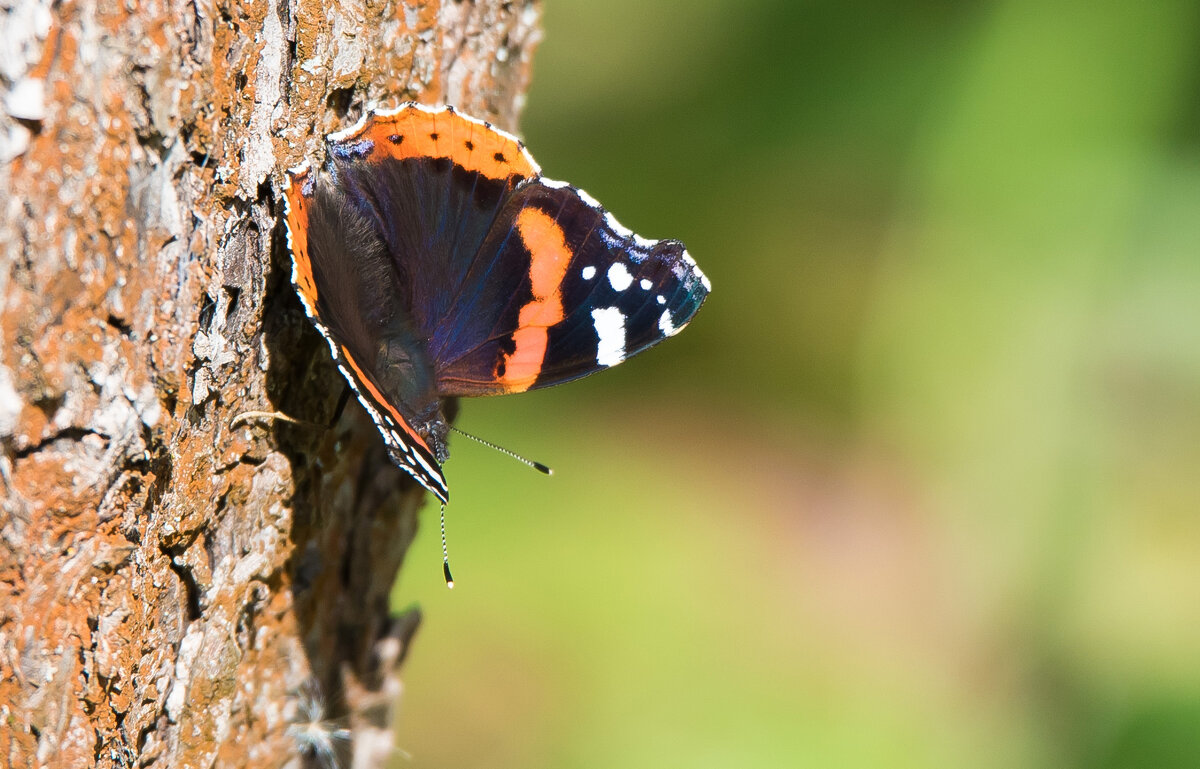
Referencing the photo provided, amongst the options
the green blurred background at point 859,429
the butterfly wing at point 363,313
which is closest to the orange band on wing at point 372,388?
the butterfly wing at point 363,313

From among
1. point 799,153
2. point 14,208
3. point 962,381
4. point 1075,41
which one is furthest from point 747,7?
point 14,208

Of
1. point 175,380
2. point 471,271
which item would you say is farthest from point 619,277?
point 175,380

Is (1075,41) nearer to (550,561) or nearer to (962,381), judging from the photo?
(962,381)

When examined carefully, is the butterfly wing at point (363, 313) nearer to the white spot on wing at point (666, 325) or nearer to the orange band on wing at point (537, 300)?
the orange band on wing at point (537, 300)

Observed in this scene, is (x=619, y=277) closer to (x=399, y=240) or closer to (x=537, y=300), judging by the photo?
(x=537, y=300)

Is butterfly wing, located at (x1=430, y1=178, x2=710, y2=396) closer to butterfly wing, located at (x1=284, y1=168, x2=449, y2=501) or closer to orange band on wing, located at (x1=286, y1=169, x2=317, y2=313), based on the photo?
butterfly wing, located at (x1=284, y1=168, x2=449, y2=501)

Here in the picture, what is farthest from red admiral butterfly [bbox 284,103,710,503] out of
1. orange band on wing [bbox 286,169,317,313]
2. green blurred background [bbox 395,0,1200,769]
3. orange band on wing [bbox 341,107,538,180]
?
green blurred background [bbox 395,0,1200,769]
